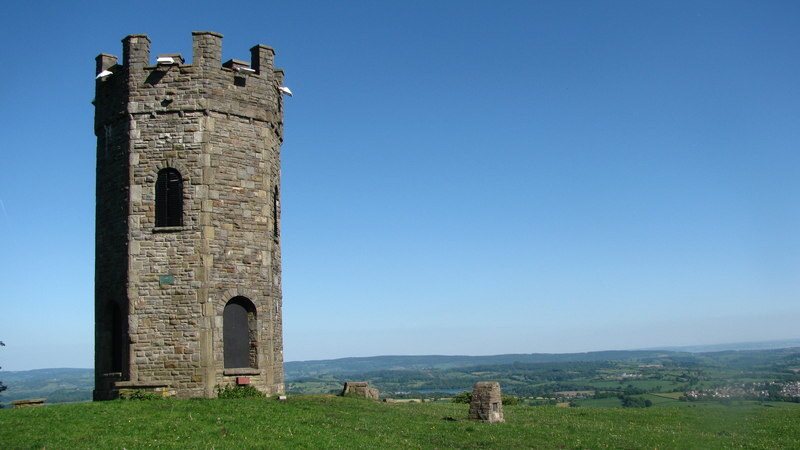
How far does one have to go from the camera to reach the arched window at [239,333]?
949 inches

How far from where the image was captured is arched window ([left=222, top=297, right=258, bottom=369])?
24109 mm

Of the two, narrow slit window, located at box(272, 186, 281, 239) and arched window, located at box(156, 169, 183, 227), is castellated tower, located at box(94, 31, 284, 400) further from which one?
narrow slit window, located at box(272, 186, 281, 239)

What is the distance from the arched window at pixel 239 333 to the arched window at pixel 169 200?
3.40 meters

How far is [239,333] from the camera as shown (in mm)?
24422

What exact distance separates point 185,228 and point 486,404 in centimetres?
1138

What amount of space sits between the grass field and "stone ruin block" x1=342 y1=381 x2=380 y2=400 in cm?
390

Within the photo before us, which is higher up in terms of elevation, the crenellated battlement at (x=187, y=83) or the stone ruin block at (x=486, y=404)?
the crenellated battlement at (x=187, y=83)

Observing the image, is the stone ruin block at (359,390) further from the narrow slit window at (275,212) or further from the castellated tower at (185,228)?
the narrow slit window at (275,212)

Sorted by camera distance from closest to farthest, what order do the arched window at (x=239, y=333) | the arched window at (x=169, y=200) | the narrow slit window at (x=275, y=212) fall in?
the arched window at (x=239, y=333) → the arched window at (x=169, y=200) → the narrow slit window at (x=275, y=212)

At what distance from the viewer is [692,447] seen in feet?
51.4

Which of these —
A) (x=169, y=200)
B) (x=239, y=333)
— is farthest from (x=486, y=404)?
(x=169, y=200)

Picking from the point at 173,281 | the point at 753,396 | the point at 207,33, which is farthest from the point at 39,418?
the point at 753,396

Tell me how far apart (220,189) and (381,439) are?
11.3 meters

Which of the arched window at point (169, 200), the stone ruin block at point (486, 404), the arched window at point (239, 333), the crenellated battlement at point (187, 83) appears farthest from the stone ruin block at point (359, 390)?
the crenellated battlement at point (187, 83)
